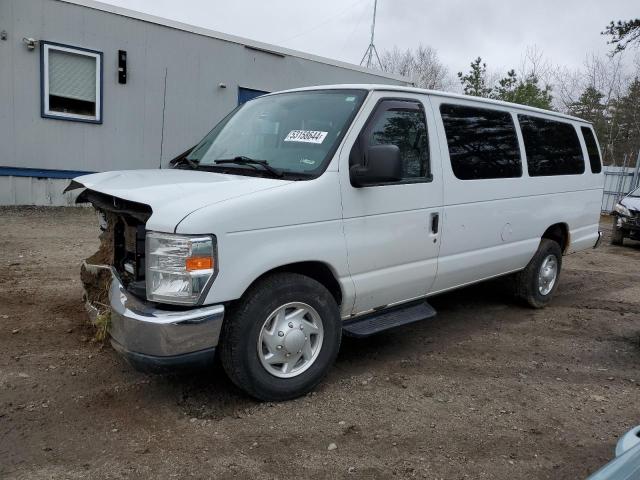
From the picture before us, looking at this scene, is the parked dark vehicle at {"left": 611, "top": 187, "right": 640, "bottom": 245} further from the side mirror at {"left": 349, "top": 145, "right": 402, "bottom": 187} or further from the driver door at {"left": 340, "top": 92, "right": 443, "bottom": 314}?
the side mirror at {"left": 349, "top": 145, "right": 402, "bottom": 187}

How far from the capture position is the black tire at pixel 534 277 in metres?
5.64

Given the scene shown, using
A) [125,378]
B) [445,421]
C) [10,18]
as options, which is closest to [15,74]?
[10,18]

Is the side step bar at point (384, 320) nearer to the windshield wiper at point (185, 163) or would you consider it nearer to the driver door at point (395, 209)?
the driver door at point (395, 209)

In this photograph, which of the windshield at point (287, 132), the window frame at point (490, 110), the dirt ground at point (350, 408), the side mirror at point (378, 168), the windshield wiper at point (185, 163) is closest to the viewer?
the dirt ground at point (350, 408)

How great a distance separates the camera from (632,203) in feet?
36.4

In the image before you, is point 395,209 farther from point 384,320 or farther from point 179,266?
point 179,266

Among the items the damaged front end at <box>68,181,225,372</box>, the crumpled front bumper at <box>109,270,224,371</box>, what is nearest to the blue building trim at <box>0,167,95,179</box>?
the damaged front end at <box>68,181,225,372</box>

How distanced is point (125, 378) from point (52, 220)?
6782mm

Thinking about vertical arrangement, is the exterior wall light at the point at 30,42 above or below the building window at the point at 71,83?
above

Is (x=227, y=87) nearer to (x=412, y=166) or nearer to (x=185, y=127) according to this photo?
(x=185, y=127)

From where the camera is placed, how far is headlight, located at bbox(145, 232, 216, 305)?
290 centimetres

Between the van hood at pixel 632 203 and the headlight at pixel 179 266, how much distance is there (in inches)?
Result: 420

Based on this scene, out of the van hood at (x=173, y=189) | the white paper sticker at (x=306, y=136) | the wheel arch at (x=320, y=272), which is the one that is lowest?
the wheel arch at (x=320, y=272)

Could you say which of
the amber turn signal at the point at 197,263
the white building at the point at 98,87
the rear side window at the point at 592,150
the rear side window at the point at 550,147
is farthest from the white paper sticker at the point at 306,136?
the white building at the point at 98,87
